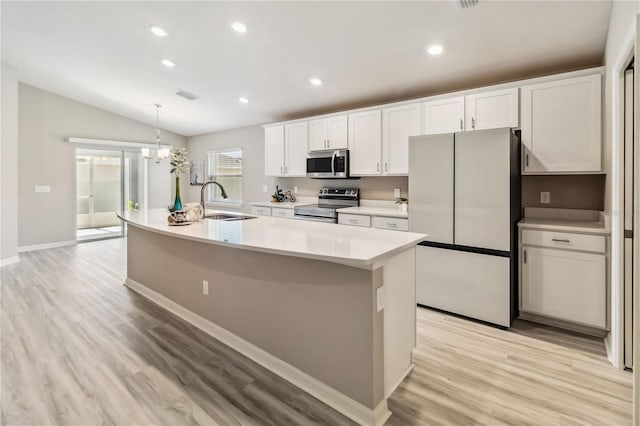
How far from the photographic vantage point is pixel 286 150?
520cm

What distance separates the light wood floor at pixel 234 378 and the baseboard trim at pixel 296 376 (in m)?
0.05

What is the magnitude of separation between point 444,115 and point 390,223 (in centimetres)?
134

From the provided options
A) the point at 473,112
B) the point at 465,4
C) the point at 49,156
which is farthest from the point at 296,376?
the point at 49,156

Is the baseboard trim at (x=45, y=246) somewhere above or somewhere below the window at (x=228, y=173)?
below

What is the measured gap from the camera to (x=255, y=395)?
6.16ft

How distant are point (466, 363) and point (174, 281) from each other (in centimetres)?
261

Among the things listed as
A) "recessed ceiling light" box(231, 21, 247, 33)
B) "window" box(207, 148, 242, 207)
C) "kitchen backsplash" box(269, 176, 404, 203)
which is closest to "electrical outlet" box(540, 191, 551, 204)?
"kitchen backsplash" box(269, 176, 404, 203)

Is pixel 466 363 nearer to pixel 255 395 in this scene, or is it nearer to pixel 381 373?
pixel 381 373

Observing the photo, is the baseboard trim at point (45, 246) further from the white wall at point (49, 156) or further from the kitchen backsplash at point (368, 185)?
the kitchen backsplash at point (368, 185)

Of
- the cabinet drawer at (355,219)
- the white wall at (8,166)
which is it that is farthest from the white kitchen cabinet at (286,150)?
the white wall at (8,166)

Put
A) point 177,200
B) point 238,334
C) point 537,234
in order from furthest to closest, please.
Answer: point 177,200 → point 537,234 → point 238,334

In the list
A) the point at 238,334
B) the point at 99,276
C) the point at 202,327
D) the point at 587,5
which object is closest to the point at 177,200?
the point at 202,327

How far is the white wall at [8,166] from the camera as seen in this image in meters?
4.69

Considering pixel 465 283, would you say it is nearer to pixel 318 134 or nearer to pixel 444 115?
pixel 444 115
